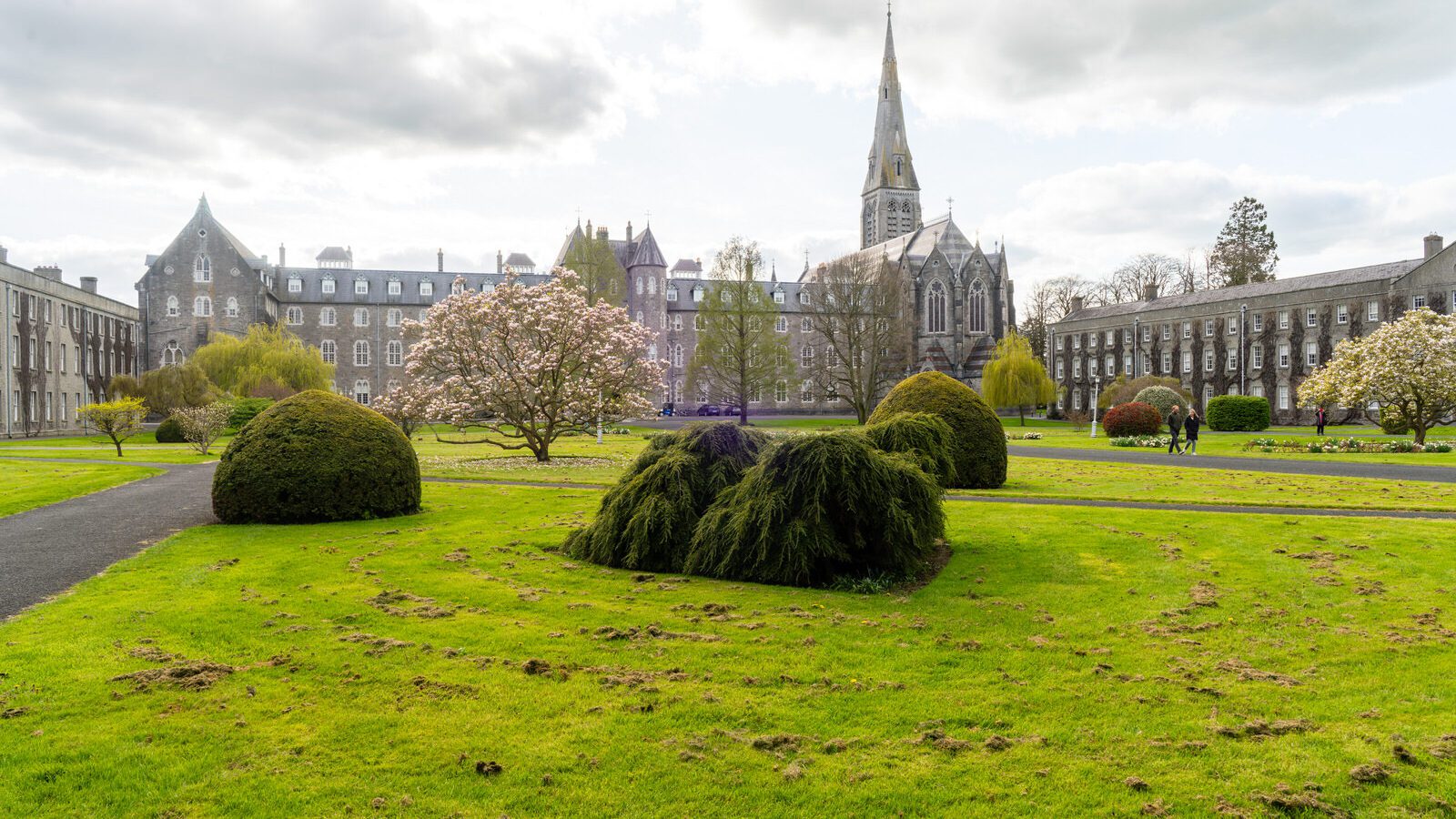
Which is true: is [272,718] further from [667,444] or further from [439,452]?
[439,452]

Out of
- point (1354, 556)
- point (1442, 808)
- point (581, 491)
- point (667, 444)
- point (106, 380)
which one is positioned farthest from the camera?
point (106, 380)

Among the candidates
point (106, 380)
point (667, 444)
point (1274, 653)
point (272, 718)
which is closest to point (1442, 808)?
point (1274, 653)

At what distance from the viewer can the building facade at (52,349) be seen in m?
48.8

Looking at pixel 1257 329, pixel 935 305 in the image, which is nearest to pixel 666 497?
pixel 1257 329

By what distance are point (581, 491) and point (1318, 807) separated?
568 inches

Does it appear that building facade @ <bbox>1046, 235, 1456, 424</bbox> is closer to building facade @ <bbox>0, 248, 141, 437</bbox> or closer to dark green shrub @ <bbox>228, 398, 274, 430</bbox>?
dark green shrub @ <bbox>228, 398, 274, 430</bbox>

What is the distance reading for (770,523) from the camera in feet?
30.5

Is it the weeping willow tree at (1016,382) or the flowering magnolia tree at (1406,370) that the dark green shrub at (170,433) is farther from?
the flowering magnolia tree at (1406,370)

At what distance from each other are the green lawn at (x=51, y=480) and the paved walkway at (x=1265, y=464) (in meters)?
25.4

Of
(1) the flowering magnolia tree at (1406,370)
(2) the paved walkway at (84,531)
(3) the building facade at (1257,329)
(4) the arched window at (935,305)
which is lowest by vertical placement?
(2) the paved walkway at (84,531)

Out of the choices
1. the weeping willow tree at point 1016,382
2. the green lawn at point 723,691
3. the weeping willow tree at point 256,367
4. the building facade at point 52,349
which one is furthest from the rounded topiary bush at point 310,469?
the weeping willow tree at point 1016,382

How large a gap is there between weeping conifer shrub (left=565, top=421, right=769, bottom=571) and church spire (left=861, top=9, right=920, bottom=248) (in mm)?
90615

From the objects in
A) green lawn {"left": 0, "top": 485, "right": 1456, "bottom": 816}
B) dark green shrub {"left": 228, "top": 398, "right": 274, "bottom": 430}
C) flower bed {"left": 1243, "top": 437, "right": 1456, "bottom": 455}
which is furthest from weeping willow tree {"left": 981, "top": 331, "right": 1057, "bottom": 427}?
green lawn {"left": 0, "top": 485, "right": 1456, "bottom": 816}

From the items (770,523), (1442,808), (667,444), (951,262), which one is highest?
(951,262)
